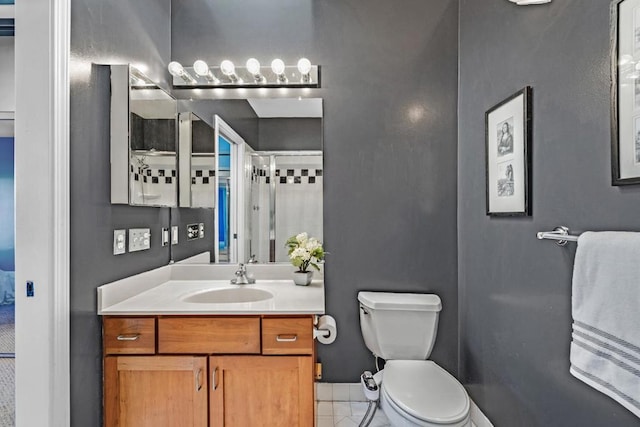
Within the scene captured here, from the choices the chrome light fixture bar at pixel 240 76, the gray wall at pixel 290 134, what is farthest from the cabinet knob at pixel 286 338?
the chrome light fixture bar at pixel 240 76

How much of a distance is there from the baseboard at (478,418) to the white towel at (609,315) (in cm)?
104

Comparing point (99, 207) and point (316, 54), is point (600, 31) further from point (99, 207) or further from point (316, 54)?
point (99, 207)

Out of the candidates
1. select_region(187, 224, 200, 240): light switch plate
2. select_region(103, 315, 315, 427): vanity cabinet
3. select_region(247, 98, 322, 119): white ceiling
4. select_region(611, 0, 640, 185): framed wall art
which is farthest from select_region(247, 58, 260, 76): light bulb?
select_region(611, 0, 640, 185): framed wall art

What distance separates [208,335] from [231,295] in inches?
19.2

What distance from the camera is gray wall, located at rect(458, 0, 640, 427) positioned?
1.26 meters

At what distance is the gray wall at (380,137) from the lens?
94.9 inches

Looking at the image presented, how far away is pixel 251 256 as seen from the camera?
2424mm

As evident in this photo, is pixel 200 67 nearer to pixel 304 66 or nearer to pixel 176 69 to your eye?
pixel 176 69

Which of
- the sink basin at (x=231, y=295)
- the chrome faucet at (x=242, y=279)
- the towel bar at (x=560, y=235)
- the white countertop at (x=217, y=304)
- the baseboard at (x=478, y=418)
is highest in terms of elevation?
the towel bar at (x=560, y=235)

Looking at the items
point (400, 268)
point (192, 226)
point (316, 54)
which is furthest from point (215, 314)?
point (316, 54)

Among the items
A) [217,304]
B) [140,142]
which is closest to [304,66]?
[140,142]

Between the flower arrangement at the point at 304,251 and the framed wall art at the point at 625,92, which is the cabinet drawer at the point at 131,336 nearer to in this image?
the flower arrangement at the point at 304,251

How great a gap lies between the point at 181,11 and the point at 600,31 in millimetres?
2216

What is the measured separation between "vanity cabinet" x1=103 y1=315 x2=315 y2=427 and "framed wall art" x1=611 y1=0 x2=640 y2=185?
128 cm
